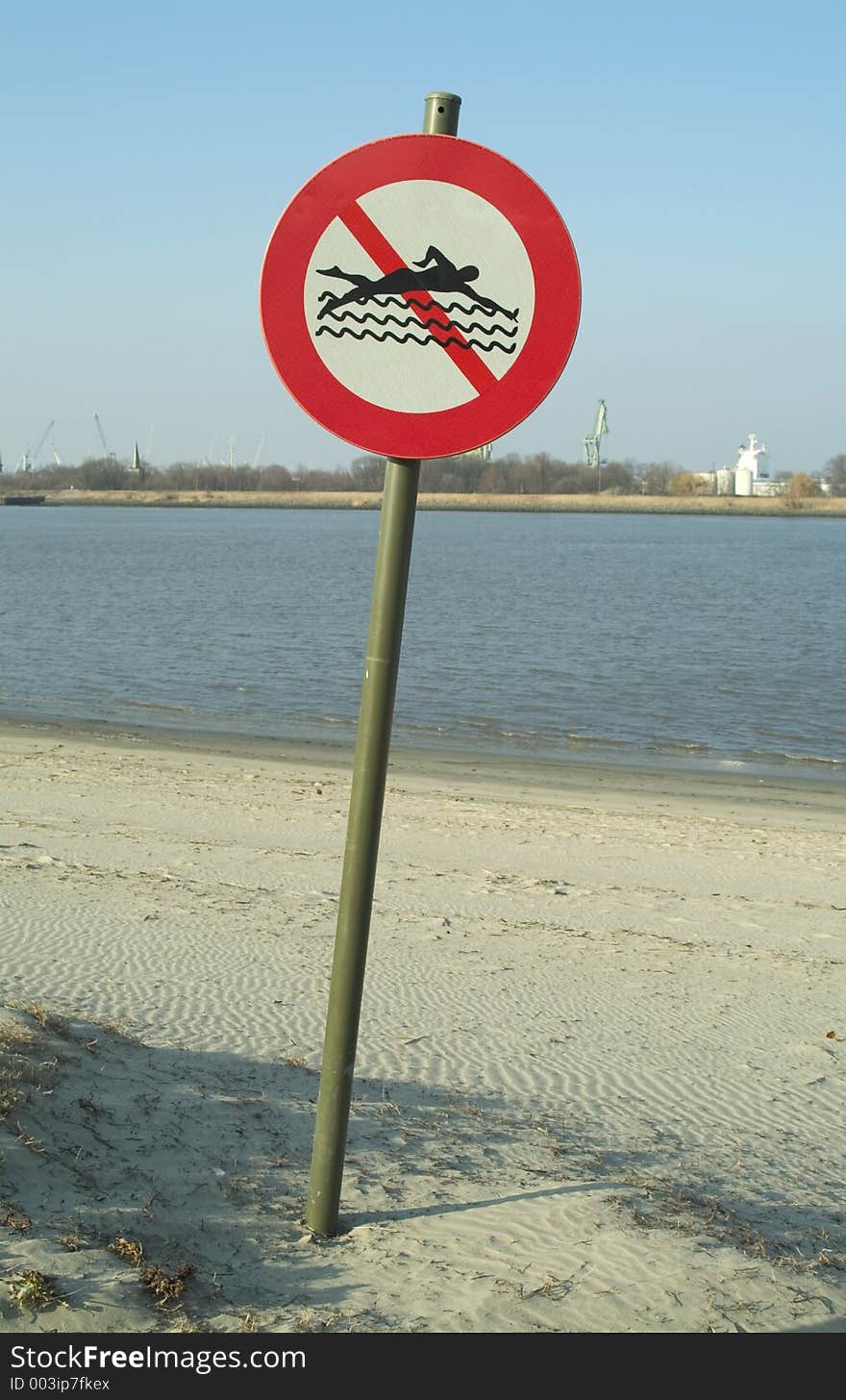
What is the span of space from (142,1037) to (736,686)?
22.0 metres

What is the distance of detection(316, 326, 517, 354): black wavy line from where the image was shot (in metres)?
2.79

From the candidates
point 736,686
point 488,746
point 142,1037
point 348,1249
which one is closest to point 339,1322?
point 348,1249

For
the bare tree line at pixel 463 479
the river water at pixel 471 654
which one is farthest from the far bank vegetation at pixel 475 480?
the river water at pixel 471 654

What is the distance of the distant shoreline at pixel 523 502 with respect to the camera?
167625 millimetres

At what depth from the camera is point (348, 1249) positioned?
3.21 meters

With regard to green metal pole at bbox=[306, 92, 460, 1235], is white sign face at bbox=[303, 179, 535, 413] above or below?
above

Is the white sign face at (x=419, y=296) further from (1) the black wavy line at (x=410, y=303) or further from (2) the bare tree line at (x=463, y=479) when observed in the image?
(2) the bare tree line at (x=463, y=479)

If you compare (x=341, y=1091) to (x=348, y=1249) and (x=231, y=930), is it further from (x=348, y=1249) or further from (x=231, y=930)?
(x=231, y=930)
